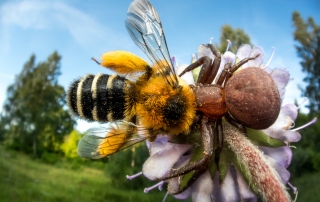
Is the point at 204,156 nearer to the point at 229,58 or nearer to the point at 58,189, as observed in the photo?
the point at 229,58

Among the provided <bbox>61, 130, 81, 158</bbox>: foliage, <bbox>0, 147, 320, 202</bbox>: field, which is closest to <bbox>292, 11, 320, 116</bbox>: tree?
<bbox>0, 147, 320, 202</bbox>: field

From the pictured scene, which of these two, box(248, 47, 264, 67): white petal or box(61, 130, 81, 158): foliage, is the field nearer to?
box(248, 47, 264, 67): white petal

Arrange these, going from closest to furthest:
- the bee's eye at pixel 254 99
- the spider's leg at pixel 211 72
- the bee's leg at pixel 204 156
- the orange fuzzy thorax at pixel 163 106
Answer: the bee's eye at pixel 254 99
the bee's leg at pixel 204 156
the orange fuzzy thorax at pixel 163 106
the spider's leg at pixel 211 72

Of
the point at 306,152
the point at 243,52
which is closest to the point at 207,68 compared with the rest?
the point at 243,52

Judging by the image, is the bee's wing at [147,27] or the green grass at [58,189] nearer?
the bee's wing at [147,27]

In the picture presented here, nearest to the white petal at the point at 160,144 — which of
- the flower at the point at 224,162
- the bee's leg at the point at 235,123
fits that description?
the flower at the point at 224,162

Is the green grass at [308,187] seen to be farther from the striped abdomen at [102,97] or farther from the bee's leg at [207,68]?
the striped abdomen at [102,97]
